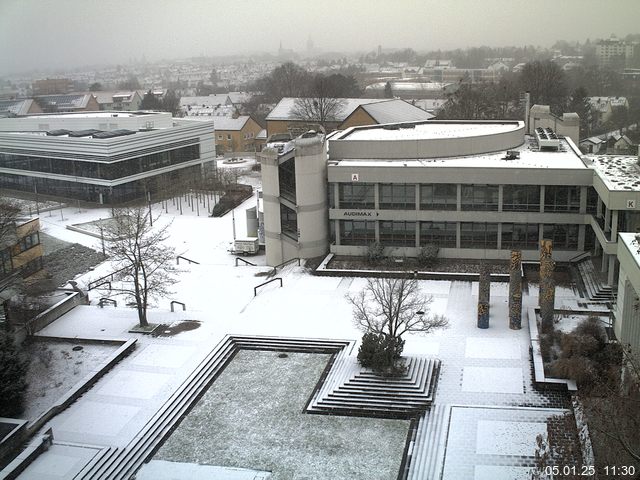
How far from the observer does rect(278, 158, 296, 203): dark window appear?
109 ft

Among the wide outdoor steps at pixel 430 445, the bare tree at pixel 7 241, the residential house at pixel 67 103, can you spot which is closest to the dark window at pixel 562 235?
the wide outdoor steps at pixel 430 445

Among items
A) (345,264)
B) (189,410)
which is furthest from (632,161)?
(189,410)

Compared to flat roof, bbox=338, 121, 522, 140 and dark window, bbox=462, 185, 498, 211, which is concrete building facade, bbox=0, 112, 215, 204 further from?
dark window, bbox=462, 185, 498, 211

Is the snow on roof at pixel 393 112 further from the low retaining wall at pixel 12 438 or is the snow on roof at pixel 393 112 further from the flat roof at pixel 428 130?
the low retaining wall at pixel 12 438

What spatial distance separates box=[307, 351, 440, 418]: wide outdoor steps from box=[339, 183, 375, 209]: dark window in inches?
470

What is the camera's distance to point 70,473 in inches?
687

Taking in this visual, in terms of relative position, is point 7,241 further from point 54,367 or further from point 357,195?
point 357,195

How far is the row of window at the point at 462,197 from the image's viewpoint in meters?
30.7

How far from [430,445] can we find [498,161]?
18.3 meters

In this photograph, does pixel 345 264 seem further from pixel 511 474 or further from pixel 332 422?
pixel 511 474

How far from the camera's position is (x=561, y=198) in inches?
1208

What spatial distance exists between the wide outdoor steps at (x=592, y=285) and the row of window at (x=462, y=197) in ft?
8.12

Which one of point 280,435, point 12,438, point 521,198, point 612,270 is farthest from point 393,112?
point 12,438

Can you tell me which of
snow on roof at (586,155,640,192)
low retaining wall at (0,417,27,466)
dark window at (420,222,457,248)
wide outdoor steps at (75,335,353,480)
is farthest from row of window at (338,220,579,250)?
low retaining wall at (0,417,27,466)
